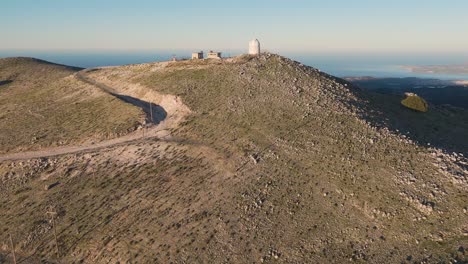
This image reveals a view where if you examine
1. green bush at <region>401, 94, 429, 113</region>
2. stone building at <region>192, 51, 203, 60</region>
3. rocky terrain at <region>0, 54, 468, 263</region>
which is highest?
stone building at <region>192, 51, 203, 60</region>

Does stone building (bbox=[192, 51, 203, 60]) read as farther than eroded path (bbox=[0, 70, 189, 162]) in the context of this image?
Yes

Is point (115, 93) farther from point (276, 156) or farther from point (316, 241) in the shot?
point (316, 241)

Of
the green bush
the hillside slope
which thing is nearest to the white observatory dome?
the hillside slope

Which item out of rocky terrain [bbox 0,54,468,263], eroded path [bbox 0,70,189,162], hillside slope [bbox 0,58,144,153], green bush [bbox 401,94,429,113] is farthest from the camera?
green bush [bbox 401,94,429,113]

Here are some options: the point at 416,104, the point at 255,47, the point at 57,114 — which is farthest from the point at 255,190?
the point at 57,114

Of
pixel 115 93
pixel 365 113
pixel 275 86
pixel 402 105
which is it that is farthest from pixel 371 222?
pixel 115 93

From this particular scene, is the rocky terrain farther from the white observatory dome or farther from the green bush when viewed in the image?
the white observatory dome

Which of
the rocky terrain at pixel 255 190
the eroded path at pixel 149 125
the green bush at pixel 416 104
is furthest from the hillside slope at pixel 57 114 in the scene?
the green bush at pixel 416 104
